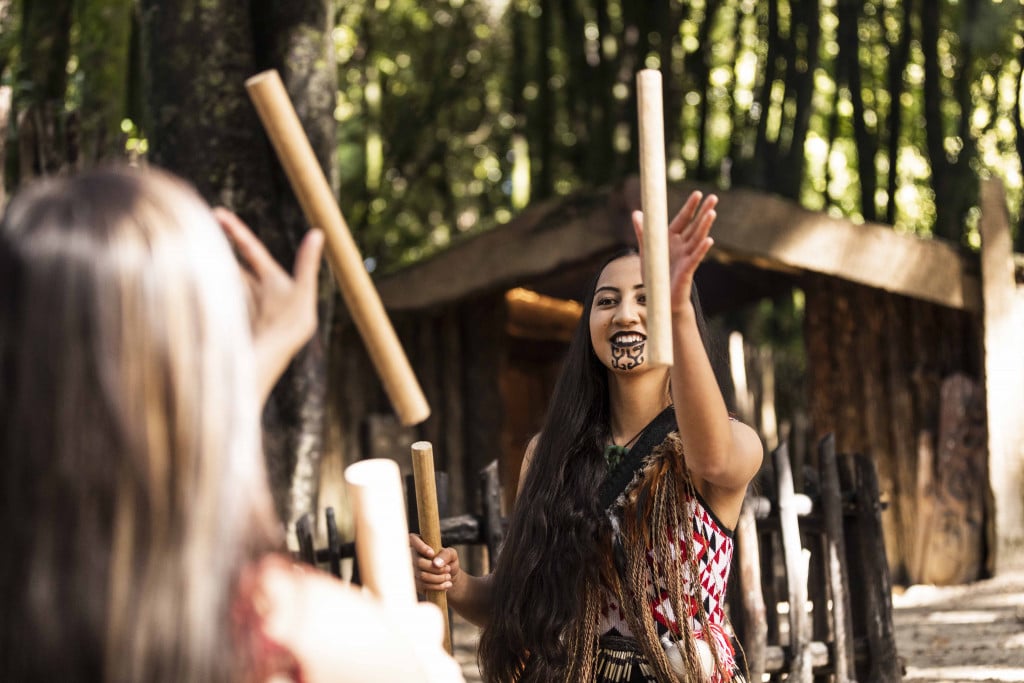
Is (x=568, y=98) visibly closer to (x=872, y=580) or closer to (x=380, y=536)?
(x=872, y=580)

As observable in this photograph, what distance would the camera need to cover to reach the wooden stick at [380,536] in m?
1.29

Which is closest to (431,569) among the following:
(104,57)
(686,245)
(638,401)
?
(638,401)

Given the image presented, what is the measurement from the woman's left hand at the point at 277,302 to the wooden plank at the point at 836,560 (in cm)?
336

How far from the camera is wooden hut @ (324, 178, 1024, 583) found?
7105 millimetres

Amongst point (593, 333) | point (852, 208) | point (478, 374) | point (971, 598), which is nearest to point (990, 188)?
point (971, 598)

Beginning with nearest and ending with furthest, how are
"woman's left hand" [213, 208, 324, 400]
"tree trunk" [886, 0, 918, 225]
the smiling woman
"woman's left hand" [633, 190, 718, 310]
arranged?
"woman's left hand" [213, 208, 324, 400]
"woman's left hand" [633, 190, 718, 310]
the smiling woman
"tree trunk" [886, 0, 918, 225]

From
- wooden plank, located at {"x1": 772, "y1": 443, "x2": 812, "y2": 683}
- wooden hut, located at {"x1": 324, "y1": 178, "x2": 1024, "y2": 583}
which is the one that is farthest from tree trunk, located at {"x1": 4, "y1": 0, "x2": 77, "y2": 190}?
wooden plank, located at {"x1": 772, "y1": 443, "x2": 812, "y2": 683}

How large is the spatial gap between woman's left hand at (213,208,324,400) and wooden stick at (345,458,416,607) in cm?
16

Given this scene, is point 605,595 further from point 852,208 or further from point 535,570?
point 852,208

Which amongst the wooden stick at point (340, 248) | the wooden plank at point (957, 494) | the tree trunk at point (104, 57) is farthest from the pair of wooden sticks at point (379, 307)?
the wooden plank at point (957, 494)

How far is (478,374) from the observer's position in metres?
8.70

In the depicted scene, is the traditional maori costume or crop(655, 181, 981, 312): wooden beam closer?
the traditional maori costume

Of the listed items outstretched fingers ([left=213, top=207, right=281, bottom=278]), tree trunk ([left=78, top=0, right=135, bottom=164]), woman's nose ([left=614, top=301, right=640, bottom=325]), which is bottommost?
outstretched fingers ([left=213, top=207, right=281, bottom=278])

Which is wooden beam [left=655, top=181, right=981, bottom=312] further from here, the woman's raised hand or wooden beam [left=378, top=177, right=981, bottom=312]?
the woman's raised hand
